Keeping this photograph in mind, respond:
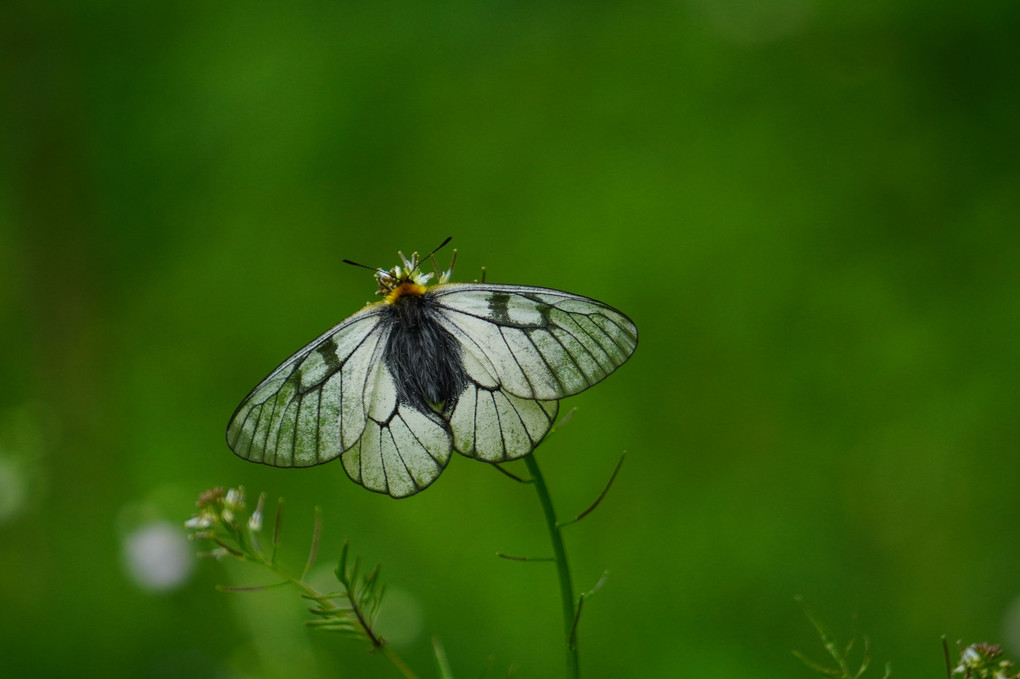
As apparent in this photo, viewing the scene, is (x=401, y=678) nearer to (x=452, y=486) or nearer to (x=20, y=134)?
(x=452, y=486)

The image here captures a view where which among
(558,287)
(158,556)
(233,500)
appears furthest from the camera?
(558,287)

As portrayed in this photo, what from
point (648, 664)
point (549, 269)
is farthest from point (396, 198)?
point (648, 664)

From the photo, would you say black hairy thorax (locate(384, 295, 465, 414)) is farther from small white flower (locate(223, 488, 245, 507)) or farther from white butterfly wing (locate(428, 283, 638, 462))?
small white flower (locate(223, 488, 245, 507))

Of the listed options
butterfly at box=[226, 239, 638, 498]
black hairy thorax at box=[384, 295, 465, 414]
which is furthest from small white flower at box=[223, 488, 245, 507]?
black hairy thorax at box=[384, 295, 465, 414]

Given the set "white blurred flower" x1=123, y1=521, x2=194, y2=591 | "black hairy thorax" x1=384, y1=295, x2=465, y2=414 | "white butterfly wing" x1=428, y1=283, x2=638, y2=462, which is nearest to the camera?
"white butterfly wing" x1=428, y1=283, x2=638, y2=462

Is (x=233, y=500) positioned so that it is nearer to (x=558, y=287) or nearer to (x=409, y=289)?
(x=409, y=289)

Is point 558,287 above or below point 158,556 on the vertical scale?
above

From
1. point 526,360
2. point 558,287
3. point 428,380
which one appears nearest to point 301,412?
point 428,380
